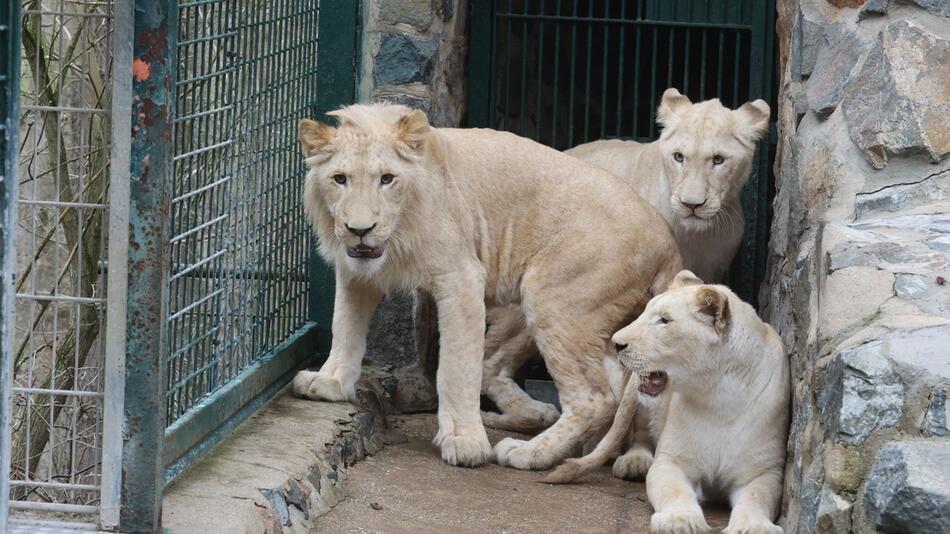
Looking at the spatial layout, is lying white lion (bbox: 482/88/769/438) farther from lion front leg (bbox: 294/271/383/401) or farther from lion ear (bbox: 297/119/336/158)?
lion ear (bbox: 297/119/336/158)

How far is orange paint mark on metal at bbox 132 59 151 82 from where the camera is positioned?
3.55 m

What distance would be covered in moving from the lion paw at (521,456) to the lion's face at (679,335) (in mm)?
929

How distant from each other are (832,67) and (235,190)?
2.33 meters

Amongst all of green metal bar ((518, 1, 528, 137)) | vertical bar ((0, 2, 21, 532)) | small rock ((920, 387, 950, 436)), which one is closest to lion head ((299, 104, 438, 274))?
vertical bar ((0, 2, 21, 532))

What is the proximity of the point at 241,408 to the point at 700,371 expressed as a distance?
1811mm

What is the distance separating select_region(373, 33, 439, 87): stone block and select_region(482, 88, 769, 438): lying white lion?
1.24 m

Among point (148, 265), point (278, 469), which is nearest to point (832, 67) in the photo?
point (278, 469)

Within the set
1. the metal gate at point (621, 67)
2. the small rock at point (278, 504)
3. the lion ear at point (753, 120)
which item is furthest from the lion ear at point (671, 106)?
the small rock at point (278, 504)

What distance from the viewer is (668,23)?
7383 millimetres

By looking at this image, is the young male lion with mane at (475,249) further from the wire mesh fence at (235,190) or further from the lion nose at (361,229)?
the wire mesh fence at (235,190)

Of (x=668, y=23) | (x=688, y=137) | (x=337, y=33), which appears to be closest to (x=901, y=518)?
(x=688, y=137)

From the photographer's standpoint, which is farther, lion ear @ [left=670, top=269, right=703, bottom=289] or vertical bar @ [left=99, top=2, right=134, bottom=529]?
lion ear @ [left=670, top=269, right=703, bottom=289]

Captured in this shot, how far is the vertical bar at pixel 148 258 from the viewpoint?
140 inches

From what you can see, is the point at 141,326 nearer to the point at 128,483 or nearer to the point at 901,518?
the point at 128,483
